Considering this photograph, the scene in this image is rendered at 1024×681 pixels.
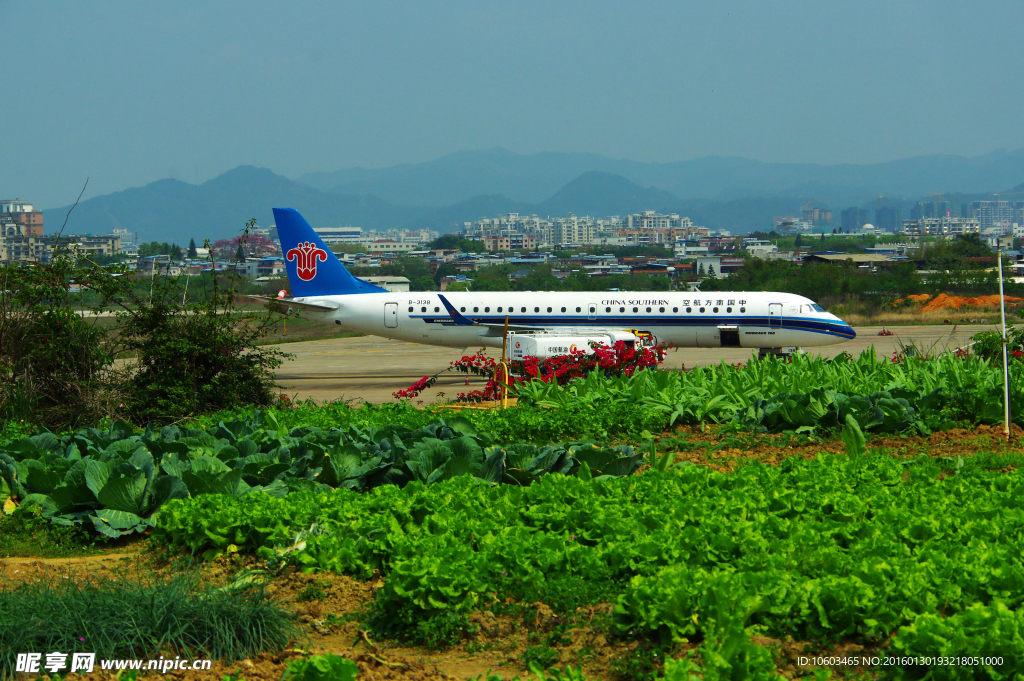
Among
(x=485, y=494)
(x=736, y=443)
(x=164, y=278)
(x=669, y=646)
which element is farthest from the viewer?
(x=164, y=278)

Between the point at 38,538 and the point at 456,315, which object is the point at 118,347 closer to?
the point at 38,538

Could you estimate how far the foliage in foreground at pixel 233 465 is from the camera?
8.91 metres

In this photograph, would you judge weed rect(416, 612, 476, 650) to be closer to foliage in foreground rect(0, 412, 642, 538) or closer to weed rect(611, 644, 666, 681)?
weed rect(611, 644, 666, 681)

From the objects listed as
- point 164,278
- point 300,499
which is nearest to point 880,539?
point 300,499

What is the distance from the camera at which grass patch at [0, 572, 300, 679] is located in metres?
5.72

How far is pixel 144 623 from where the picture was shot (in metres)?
5.92

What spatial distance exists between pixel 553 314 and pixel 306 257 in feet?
32.2

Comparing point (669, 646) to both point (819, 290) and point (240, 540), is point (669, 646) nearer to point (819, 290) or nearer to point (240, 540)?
point (240, 540)

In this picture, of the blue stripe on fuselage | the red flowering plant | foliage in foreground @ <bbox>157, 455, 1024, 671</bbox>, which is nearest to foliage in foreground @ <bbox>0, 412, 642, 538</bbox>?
foliage in foreground @ <bbox>157, 455, 1024, 671</bbox>

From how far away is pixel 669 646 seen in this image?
18.6 ft

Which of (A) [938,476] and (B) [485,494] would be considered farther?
(A) [938,476]

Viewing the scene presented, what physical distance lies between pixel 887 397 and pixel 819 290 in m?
61.4

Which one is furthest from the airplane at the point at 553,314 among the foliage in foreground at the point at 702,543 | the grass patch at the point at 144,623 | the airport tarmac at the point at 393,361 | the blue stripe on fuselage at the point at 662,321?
the grass patch at the point at 144,623

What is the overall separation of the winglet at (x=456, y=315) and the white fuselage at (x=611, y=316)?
8 centimetres
